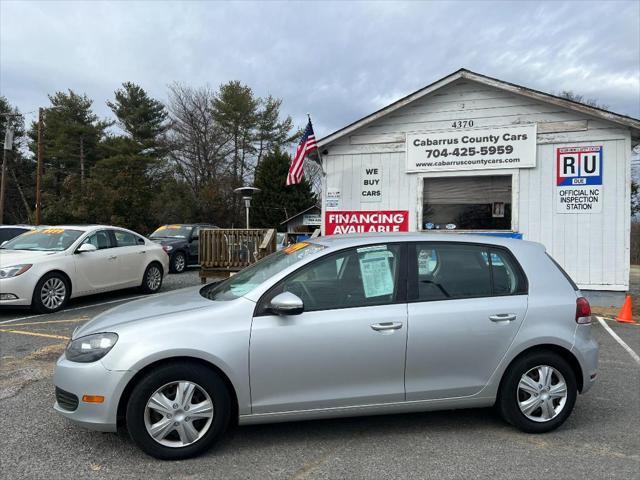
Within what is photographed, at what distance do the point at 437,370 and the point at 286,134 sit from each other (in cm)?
3912

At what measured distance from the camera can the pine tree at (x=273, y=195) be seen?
37531 millimetres

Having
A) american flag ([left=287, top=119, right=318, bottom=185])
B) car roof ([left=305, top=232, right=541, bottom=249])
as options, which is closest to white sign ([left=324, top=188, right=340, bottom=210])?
american flag ([left=287, top=119, right=318, bottom=185])

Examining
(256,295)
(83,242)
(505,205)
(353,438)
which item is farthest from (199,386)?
(505,205)

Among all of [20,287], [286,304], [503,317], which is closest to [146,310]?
[286,304]

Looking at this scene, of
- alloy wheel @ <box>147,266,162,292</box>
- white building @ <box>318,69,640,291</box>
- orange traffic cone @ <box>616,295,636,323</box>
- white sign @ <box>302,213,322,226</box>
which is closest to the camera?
orange traffic cone @ <box>616,295,636,323</box>

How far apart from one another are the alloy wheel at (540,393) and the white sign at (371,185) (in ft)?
21.7

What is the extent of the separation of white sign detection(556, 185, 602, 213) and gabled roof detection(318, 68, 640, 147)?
1.20 metres

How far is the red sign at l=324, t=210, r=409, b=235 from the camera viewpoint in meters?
10.1

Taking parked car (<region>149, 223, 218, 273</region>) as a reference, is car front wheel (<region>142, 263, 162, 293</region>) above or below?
below

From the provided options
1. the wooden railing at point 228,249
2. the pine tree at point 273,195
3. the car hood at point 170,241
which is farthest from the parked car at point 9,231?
the pine tree at point 273,195

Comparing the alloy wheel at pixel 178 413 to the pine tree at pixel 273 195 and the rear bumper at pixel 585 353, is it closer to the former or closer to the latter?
the rear bumper at pixel 585 353

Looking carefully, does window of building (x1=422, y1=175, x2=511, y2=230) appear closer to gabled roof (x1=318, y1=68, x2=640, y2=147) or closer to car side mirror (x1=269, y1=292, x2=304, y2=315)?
gabled roof (x1=318, y1=68, x2=640, y2=147)

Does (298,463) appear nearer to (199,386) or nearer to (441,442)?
(199,386)

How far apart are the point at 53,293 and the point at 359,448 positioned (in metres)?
6.71
